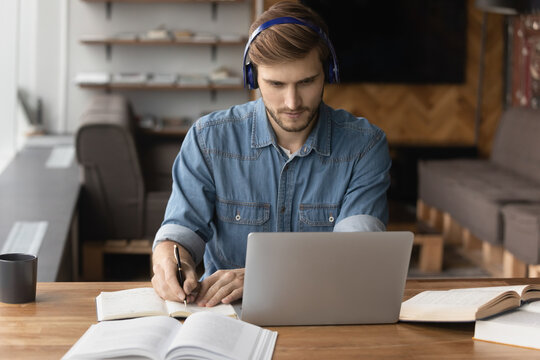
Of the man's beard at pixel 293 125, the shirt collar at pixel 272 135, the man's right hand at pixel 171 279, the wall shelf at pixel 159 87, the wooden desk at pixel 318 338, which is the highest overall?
the man's beard at pixel 293 125

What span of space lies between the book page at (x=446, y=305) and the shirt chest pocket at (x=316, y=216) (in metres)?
0.41

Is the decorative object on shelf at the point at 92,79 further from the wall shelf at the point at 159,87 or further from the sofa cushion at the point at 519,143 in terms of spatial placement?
the sofa cushion at the point at 519,143

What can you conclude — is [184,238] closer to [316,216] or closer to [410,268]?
[316,216]

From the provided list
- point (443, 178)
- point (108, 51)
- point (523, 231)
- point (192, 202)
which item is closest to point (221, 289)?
point (192, 202)

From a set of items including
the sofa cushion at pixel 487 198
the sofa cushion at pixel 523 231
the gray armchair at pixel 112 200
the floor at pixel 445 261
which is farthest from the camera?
the floor at pixel 445 261

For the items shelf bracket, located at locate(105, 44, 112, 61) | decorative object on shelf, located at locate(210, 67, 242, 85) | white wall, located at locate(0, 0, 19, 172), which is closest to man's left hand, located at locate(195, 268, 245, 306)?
white wall, located at locate(0, 0, 19, 172)

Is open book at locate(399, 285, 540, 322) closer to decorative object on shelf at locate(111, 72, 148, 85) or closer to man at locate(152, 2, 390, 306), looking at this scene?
man at locate(152, 2, 390, 306)

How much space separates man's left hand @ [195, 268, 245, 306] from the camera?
1.48 meters

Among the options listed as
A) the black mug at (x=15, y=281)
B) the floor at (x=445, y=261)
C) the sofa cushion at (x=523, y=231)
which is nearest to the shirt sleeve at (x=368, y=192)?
the black mug at (x=15, y=281)

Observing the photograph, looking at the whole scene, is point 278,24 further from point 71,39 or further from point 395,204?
point 71,39

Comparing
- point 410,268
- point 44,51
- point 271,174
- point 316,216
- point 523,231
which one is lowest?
point 410,268

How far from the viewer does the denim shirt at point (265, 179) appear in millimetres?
1880

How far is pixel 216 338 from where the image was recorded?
1246 millimetres

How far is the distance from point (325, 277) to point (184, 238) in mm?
500
